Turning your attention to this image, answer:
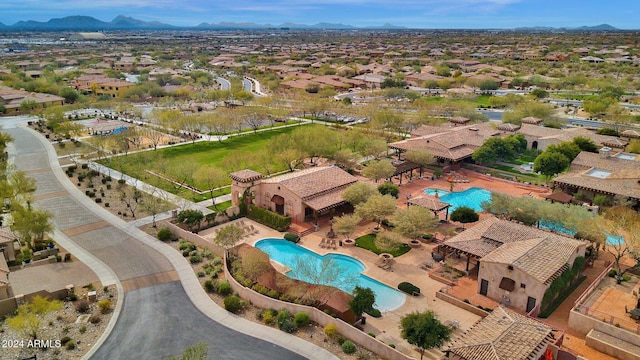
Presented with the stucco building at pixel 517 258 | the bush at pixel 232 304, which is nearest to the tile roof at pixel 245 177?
the bush at pixel 232 304

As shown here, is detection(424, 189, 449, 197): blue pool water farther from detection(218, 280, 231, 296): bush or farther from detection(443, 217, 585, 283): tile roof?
detection(218, 280, 231, 296): bush

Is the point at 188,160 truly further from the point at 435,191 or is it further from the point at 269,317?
the point at 269,317

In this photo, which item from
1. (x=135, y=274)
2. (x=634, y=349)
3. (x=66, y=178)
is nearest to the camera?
(x=634, y=349)

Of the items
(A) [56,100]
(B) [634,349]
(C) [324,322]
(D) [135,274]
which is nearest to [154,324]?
(D) [135,274]

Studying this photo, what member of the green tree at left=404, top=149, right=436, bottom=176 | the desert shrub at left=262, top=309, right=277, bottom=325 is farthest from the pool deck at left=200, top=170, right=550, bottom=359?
the desert shrub at left=262, top=309, right=277, bottom=325

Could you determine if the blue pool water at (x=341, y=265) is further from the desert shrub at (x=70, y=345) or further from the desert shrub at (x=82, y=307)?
the desert shrub at (x=70, y=345)

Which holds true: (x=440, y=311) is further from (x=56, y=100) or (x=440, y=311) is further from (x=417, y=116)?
(x=56, y=100)

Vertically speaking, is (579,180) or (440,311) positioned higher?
(579,180)

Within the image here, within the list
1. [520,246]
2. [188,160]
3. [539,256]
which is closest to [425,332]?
[539,256]
